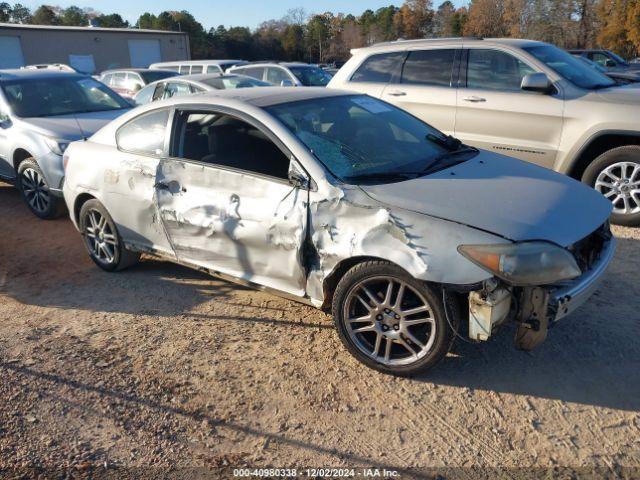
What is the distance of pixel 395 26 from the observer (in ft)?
212

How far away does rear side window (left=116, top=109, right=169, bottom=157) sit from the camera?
14.6ft

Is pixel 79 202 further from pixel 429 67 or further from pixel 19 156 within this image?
pixel 429 67

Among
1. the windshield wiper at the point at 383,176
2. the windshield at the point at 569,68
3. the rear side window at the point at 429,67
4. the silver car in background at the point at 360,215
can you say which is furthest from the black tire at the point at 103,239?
the windshield at the point at 569,68

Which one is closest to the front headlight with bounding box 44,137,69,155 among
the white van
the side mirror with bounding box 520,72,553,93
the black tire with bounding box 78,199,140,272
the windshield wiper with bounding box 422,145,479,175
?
the black tire with bounding box 78,199,140,272

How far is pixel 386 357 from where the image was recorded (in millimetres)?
3428

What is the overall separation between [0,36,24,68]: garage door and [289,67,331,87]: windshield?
23583 mm

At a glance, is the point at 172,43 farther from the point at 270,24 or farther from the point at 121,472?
the point at 121,472

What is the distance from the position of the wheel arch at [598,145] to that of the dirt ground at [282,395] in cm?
176

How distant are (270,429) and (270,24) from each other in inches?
2673

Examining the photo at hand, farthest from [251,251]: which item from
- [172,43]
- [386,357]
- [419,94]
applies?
[172,43]

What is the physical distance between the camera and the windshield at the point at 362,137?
368 cm

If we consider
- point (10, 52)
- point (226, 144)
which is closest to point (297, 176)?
point (226, 144)

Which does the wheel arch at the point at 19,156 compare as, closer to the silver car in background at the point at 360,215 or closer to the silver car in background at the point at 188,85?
the silver car in background at the point at 188,85

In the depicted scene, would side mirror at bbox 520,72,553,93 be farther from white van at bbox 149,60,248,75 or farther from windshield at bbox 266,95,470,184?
white van at bbox 149,60,248,75
